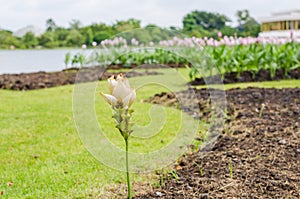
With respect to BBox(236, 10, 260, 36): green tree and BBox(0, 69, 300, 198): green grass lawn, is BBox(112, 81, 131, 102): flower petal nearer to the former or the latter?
BBox(0, 69, 300, 198): green grass lawn

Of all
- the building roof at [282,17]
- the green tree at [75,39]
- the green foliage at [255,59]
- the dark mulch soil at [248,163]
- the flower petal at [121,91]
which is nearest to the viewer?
the flower petal at [121,91]

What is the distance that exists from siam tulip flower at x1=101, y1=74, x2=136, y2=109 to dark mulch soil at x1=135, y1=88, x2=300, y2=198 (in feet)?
2.34

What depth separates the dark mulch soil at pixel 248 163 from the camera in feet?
6.63

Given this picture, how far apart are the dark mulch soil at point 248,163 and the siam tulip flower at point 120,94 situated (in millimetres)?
713

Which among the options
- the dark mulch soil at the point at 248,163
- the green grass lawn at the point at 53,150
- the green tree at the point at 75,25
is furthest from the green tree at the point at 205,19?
the dark mulch soil at the point at 248,163

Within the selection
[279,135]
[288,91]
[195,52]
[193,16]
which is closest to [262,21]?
[193,16]

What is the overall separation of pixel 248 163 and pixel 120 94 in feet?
4.05

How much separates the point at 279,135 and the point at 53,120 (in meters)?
2.31

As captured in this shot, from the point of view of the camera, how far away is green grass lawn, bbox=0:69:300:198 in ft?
7.49

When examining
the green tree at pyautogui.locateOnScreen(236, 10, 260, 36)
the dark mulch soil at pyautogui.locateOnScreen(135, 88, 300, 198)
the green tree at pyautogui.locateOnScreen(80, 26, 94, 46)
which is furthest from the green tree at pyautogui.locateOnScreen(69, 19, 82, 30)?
the green tree at pyautogui.locateOnScreen(236, 10, 260, 36)

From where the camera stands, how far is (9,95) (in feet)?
20.1

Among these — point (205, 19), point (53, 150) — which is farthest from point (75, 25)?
point (205, 19)

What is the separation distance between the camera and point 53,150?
10.0 feet

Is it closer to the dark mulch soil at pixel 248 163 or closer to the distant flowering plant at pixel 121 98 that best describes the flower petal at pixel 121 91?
the distant flowering plant at pixel 121 98
